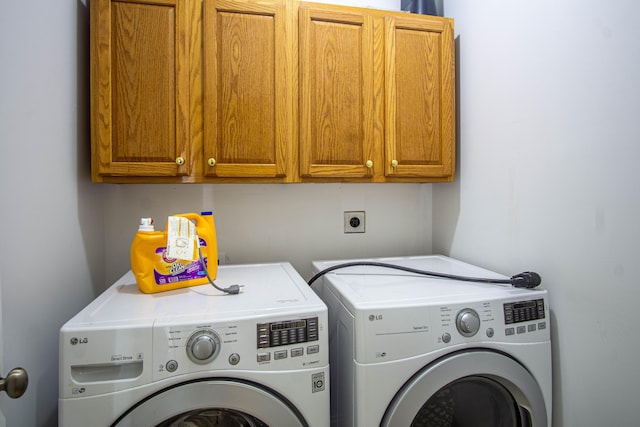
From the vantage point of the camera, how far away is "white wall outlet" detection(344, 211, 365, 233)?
173 cm

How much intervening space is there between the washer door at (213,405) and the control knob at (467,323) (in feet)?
1.71

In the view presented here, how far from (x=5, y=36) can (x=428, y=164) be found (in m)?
1.50

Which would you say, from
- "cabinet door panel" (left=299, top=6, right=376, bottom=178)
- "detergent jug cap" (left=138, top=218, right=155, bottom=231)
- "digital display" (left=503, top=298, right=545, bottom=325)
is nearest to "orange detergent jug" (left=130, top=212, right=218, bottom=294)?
"detergent jug cap" (left=138, top=218, right=155, bottom=231)

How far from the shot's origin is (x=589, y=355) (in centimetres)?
97

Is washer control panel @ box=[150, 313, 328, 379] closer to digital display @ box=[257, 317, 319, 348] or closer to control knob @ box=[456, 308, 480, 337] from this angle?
digital display @ box=[257, 317, 319, 348]

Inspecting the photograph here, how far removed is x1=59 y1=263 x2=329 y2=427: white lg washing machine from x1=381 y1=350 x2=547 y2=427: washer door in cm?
24

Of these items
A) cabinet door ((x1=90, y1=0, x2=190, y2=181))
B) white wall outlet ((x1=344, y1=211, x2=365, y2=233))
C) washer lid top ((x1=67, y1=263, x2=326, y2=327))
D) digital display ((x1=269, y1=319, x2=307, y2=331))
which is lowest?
digital display ((x1=269, y1=319, x2=307, y2=331))

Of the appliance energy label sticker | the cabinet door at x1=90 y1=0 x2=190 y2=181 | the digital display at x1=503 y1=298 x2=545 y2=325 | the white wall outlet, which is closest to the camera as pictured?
the appliance energy label sticker

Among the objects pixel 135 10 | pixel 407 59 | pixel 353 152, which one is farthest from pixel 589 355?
pixel 135 10

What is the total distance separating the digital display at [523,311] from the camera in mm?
988

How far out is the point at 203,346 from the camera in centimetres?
79

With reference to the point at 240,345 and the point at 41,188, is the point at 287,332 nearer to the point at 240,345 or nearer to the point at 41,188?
the point at 240,345

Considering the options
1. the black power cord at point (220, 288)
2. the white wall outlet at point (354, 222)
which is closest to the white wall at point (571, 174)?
the white wall outlet at point (354, 222)

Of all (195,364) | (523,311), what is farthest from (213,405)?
(523,311)
